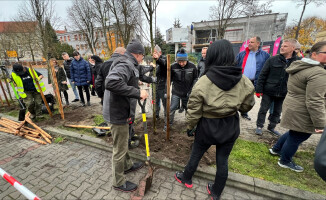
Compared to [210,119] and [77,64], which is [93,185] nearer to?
[210,119]

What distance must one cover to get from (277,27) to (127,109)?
36.3 meters

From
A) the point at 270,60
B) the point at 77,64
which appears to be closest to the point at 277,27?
the point at 270,60

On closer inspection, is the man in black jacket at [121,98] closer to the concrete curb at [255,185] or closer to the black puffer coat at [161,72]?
the concrete curb at [255,185]

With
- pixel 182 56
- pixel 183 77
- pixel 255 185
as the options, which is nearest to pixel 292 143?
pixel 255 185

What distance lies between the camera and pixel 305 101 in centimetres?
238

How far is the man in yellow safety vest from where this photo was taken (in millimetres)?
4621

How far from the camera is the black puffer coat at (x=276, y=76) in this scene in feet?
11.3

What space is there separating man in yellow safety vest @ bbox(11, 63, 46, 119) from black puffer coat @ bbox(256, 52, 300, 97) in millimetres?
6603

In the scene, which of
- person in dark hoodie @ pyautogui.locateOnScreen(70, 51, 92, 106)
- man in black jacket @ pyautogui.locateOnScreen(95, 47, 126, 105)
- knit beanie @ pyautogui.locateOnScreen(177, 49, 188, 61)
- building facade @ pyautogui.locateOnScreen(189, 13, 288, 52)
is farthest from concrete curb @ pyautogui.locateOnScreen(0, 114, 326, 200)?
building facade @ pyautogui.locateOnScreen(189, 13, 288, 52)

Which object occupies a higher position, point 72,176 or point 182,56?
point 182,56

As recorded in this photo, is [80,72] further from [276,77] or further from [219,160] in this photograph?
[276,77]

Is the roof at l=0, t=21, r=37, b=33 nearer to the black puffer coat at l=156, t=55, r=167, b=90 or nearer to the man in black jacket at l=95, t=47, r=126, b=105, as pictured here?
the man in black jacket at l=95, t=47, r=126, b=105

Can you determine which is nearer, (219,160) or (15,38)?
(219,160)

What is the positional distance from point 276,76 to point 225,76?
9.08ft
